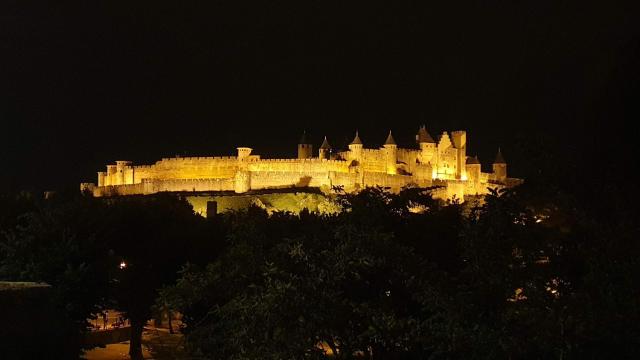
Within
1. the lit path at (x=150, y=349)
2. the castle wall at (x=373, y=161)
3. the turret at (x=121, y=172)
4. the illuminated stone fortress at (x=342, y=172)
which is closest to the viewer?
the lit path at (x=150, y=349)

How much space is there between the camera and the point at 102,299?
2702 centimetres

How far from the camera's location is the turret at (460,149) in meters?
78.3

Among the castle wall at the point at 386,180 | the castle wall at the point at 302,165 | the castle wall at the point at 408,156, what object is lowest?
the castle wall at the point at 386,180

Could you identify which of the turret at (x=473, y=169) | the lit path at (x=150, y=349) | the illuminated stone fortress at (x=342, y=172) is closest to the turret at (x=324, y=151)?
the illuminated stone fortress at (x=342, y=172)

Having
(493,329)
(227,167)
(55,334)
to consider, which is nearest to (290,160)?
(227,167)

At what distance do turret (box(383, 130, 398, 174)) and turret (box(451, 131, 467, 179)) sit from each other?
6177mm

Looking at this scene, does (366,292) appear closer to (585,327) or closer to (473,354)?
(473,354)

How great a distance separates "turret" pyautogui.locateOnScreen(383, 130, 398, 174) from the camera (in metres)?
79.0

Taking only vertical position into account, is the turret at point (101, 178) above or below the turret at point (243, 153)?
below

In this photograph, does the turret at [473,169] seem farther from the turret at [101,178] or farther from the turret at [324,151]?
the turret at [101,178]

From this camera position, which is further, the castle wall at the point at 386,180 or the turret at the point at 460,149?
the turret at the point at 460,149

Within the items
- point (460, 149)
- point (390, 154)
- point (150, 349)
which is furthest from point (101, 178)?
point (150, 349)

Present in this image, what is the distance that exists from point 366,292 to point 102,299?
13.6 meters

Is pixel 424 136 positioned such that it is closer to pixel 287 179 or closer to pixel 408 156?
pixel 408 156
